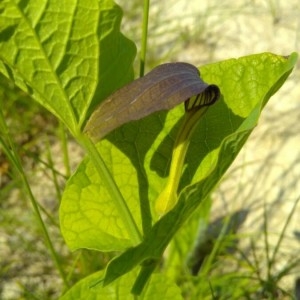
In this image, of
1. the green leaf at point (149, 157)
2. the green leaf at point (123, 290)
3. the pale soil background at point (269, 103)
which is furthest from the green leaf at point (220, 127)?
the pale soil background at point (269, 103)

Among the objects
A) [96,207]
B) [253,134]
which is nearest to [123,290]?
[96,207]

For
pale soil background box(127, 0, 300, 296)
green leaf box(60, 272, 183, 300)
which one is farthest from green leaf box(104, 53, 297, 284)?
pale soil background box(127, 0, 300, 296)

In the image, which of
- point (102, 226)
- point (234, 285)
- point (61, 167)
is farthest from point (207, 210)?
point (102, 226)

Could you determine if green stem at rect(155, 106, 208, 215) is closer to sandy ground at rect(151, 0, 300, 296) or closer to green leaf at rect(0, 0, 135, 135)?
green leaf at rect(0, 0, 135, 135)

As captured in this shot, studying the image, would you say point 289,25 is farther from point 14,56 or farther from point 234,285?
point 14,56

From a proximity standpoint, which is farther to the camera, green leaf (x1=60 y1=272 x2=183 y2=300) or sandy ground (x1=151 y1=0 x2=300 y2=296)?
sandy ground (x1=151 y1=0 x2=300 y2=296)

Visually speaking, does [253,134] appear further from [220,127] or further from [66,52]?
[66,52]

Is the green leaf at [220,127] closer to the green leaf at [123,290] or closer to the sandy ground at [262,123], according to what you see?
the green leaf at [123,290]
